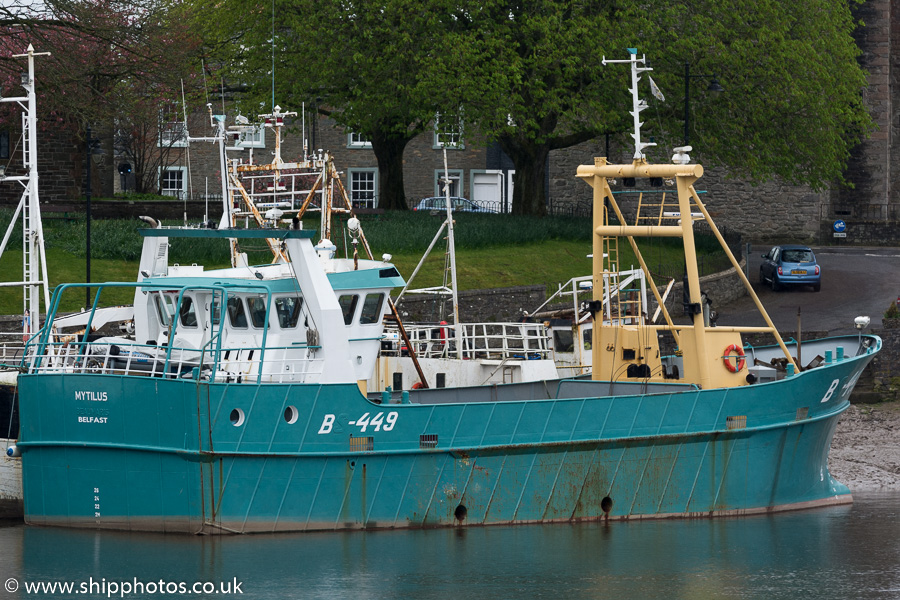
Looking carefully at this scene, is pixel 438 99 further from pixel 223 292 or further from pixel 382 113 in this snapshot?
pixel 223 292

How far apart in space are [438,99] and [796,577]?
21263mm

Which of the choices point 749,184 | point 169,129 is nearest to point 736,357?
point 749,184

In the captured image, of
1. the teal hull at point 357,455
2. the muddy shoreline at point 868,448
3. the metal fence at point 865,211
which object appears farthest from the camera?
the metal fence at point 865,211

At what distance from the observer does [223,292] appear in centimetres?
1842

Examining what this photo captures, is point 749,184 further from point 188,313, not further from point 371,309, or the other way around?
point 188,313

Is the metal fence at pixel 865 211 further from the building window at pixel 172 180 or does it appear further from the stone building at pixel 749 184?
the building window at pixel 172 180

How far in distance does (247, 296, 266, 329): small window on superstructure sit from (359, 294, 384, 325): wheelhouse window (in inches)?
54.9

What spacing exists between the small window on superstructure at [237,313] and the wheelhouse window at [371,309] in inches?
65.5

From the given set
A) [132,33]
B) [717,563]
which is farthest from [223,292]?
[132,33]

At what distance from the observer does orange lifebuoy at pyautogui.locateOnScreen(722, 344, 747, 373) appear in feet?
66.6

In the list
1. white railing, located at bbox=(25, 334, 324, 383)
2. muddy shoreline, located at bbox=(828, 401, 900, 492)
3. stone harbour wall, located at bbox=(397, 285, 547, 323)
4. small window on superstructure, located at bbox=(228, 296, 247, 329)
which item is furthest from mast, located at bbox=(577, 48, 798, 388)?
stone harbour wall, located at bbox=(397, 285, 547, 323)

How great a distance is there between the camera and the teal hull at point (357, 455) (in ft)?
59.9

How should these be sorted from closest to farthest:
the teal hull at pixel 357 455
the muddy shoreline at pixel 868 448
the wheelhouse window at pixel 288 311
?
the teal hull at pixel 357 455
the wheelhouse window at pixel 288 311
the muddy shoreline at pixel 868 448

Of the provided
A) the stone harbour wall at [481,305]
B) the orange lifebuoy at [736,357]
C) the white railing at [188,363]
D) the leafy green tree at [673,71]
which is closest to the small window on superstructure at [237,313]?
the white railing at [188,363]
